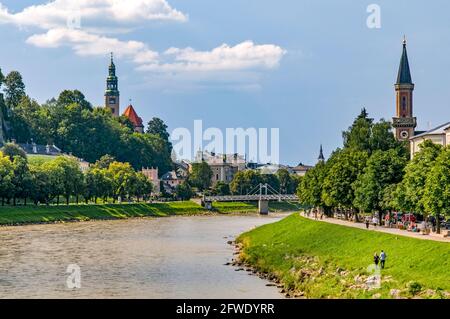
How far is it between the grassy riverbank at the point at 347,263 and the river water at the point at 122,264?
262cm

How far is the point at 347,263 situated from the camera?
60.2 meters

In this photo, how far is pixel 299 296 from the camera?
53812 millimetres

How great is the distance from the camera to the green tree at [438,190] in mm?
66375

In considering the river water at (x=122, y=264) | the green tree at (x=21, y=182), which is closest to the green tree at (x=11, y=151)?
the green tree at (x=21, y=182)

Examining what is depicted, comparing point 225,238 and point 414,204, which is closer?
point 414,204

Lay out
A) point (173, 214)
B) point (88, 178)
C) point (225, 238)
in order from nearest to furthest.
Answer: point (225, 238)
point (88, 178)
point (173, 214)

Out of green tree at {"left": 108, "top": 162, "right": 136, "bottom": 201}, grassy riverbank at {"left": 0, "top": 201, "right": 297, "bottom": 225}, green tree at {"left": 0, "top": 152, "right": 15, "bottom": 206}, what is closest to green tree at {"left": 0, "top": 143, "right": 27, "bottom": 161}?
green tree at {"left": 108, "top": 162, "right": 136, "bottom": 201}

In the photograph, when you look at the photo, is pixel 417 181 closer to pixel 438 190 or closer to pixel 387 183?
pixel 438 190

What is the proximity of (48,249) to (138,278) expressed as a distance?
2391 cm

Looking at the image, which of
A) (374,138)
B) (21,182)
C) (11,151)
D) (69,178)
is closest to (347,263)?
(374,138)

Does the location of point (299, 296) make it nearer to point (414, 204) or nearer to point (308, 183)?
point (414, 204)

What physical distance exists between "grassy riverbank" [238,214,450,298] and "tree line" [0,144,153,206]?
210 ft

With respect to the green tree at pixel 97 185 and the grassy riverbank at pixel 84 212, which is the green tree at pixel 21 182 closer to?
the grassy riverbank at pixel 84 212
